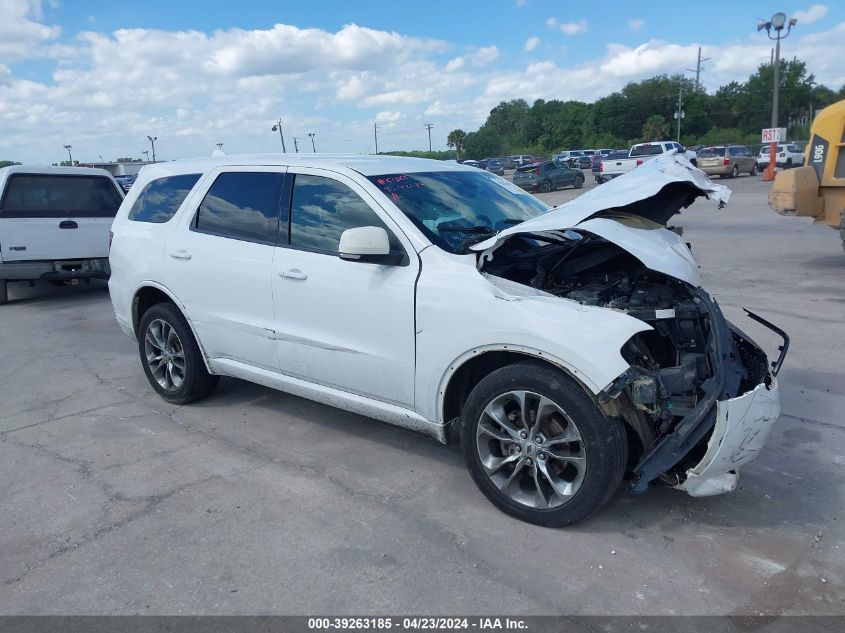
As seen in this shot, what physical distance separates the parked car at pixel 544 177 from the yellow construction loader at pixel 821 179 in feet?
71.8

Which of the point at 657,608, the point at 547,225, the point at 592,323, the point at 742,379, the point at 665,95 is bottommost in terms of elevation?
the point at 657,608

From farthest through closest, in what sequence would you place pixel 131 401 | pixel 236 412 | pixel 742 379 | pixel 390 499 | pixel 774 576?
1. pixel 131 401
2. pixel 236 412
3. pixel 390 499
4. pixel 742 379
5. pixel 774 576

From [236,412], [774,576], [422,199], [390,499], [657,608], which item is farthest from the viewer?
[236,412]

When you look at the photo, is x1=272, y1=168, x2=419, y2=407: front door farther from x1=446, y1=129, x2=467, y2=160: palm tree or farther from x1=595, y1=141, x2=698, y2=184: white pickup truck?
x1=446, y1=129, x2=467, y2=160: palm tree

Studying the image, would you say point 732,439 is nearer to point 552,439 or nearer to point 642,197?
point 552,439

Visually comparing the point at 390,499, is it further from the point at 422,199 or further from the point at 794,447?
the point at 794,447

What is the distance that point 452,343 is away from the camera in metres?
3.59

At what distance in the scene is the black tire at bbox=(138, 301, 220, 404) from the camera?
5.18 meters

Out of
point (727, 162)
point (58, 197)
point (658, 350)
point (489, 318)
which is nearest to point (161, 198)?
point (489, 318)

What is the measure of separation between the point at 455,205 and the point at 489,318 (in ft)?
3.82

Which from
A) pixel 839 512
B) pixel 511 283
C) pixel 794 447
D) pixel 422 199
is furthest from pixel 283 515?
pixel 794 447

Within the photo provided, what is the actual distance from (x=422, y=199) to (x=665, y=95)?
97.9 metres

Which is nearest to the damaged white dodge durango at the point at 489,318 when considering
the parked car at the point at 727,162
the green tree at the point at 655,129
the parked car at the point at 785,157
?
the parked car at the point at 727,162

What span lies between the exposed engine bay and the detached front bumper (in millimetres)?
65
